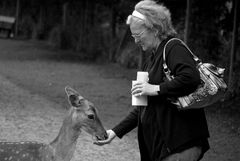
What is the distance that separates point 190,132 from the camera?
12.3 feet

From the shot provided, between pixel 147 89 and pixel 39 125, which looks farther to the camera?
pixel 39 125

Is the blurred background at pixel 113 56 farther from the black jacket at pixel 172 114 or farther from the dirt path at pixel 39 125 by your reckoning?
the black jacket at pixel 172 114

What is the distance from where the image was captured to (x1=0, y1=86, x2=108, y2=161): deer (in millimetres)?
4910

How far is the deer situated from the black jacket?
101cm

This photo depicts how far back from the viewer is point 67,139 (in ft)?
16.3

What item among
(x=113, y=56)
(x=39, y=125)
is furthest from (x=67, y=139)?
(x=113, y=56)

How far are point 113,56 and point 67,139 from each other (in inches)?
640

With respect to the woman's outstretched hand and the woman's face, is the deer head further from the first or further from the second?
the woman's face

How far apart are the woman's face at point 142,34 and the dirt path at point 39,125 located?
12.3 feet

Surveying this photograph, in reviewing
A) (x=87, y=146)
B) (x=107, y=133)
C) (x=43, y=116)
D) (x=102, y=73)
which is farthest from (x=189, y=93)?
(x=102, y=73)

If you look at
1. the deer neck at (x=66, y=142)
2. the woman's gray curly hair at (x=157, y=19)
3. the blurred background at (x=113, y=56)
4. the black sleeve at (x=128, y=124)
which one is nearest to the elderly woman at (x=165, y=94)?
the woman's gray curly hair at (x=157, y=19)

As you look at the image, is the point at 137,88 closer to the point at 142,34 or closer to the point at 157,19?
the point at 142,34

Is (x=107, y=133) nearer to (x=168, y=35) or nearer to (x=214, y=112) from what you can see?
(x=168, y=35)

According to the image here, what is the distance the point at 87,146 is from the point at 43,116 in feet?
7.95
